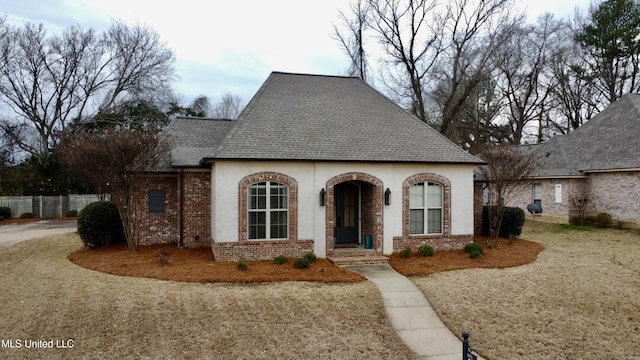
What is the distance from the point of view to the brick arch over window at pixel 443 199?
A: 496 inches

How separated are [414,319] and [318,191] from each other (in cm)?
530

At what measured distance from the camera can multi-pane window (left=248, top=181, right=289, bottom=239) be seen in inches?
453

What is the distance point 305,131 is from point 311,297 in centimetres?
611

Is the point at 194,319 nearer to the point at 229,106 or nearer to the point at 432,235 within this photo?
the point at 432,235

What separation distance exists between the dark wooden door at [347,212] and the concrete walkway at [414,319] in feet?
9.76

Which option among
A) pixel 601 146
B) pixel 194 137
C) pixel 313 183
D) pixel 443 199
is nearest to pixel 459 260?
pixel 443 199

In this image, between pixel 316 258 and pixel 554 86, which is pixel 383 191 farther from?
pixel 554 86

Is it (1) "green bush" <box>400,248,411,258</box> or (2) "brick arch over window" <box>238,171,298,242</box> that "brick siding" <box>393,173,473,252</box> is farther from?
(2) "brick arch over window" <box>238,171,298,242</box>

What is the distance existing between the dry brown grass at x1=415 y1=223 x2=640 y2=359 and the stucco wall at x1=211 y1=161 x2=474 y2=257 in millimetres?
2657

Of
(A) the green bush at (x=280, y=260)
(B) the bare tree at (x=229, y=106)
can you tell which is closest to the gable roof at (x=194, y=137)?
(A) the green bush at (x=280, y=260)

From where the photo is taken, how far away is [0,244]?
53.8 ft

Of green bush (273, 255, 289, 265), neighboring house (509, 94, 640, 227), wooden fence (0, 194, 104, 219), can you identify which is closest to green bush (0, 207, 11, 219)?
wooden fence (0, 194, 104, 219)

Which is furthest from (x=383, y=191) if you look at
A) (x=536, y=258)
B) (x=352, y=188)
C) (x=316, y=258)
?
(x=536, y=258)

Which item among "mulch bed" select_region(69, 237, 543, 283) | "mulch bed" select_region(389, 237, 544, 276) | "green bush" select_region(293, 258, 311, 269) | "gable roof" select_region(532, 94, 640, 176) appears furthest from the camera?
"gable roof" select_region(532, 94, 640, 176)
